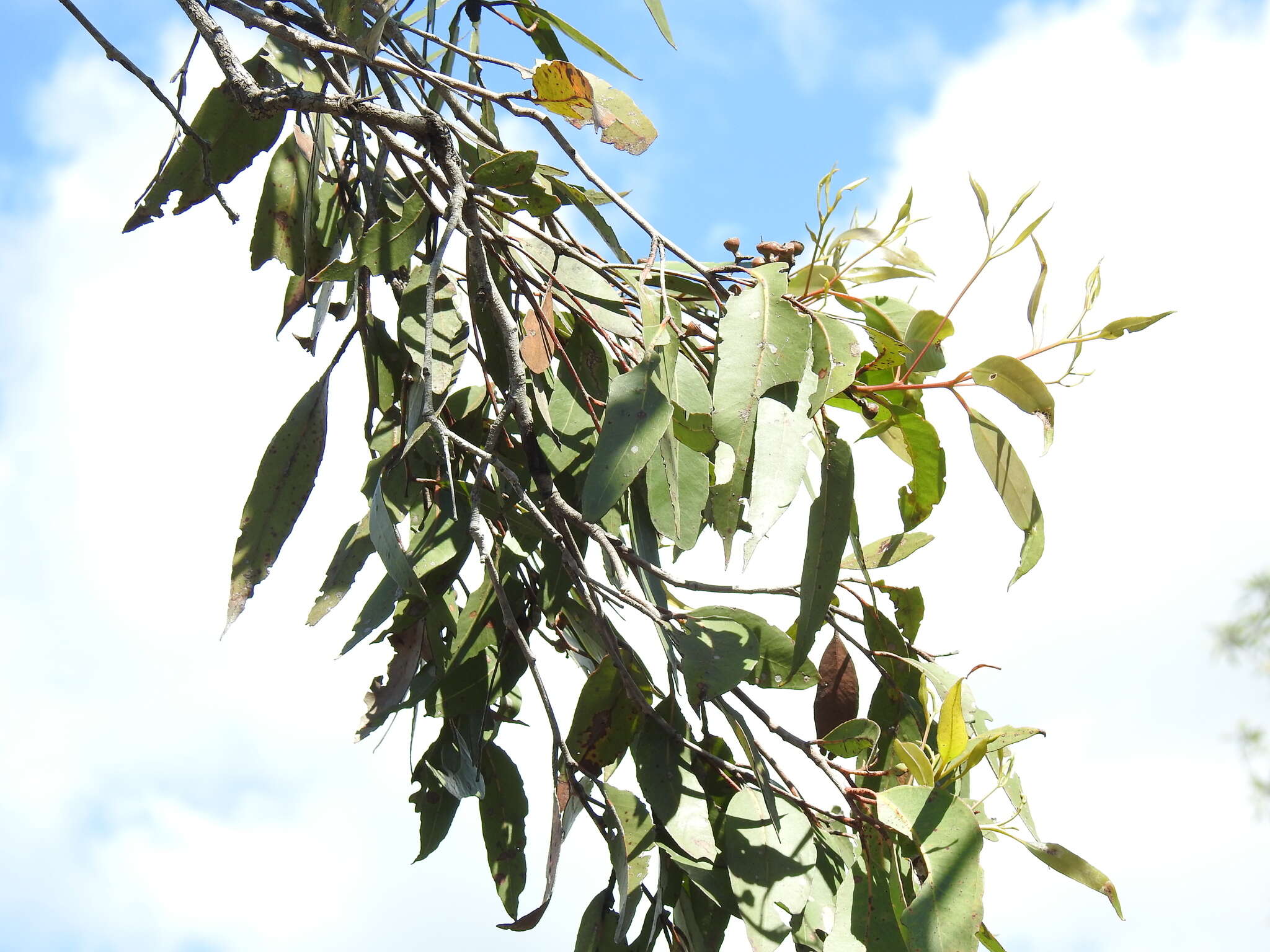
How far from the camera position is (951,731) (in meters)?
0.69

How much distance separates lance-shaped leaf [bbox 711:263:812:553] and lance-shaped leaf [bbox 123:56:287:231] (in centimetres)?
49

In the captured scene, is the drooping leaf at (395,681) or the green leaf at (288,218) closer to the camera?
the drooping leaf at (395,681)

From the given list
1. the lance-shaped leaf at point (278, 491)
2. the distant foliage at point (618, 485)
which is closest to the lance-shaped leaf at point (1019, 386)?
the distant foliage at point (618, 485)

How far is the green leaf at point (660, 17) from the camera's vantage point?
3.10 feet

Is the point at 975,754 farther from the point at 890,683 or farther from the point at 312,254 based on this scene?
the point at 312,254

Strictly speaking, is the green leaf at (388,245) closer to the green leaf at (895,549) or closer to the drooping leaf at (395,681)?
the drooping leaf at (395,681)

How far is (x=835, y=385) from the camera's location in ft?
2.15

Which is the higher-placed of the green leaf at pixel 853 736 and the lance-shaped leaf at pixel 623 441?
the lance-shaped leaf at pixel 623 441

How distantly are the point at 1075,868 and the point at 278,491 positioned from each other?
2.14 ft

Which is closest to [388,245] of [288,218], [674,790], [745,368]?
[288,218]

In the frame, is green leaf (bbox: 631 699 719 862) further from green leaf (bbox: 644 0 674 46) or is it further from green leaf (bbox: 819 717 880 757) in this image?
green leaf (bbox: 644 0 674 46)

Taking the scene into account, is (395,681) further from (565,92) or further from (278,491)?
(565,92)

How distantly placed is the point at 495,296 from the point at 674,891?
43cm

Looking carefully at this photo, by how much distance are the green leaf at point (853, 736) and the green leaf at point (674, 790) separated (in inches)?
3.7
